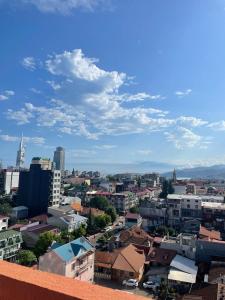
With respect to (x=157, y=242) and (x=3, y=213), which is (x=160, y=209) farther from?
(x=3, y=213)

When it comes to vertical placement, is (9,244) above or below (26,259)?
above

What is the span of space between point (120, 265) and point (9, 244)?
10254 millimetres

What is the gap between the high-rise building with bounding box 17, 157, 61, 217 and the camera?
159 feet

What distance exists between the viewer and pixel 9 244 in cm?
2742

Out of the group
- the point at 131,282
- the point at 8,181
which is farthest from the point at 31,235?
the point at 8,181

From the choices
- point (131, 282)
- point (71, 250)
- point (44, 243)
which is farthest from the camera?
point (44, 243)

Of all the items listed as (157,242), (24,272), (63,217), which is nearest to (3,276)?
(24,272)

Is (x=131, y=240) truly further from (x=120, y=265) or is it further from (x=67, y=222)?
(x=67, y=222)

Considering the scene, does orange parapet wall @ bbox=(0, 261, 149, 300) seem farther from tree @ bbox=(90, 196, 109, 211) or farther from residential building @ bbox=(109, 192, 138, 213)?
residential building @ bbox=(109, 192, 138, 213)

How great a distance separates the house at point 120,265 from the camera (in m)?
23.1

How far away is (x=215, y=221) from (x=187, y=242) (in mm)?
15327

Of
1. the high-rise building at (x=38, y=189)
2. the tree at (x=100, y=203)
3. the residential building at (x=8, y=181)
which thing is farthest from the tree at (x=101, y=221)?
the residential building at (x=8, y=181)

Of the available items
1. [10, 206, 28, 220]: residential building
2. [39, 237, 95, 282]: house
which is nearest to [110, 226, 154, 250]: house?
[39, 237, 95, 282]: house

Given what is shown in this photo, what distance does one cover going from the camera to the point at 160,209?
145 feet
